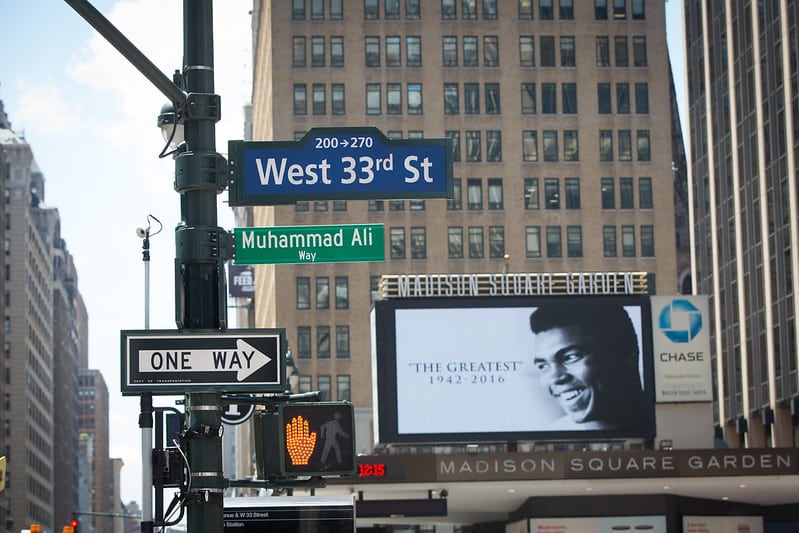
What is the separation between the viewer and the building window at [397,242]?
4353 inches

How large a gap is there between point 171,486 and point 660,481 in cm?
3929

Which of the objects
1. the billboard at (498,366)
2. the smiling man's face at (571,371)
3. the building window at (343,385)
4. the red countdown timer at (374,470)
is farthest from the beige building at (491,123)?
the red countdown timer at (374,470)

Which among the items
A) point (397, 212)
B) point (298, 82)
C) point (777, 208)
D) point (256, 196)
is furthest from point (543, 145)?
point (256, 196)

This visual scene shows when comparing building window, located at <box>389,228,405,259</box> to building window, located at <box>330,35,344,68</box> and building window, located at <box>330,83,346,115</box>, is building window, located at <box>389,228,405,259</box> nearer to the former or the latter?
building window, located at <box>330,83,346,115</box>

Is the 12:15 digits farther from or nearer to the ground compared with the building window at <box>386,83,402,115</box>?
nearer to the ground

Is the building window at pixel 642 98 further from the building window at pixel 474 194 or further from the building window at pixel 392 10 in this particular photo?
the building window at pixel 392 10

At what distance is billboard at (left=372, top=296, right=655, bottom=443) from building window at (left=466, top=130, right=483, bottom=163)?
5590 centimetres

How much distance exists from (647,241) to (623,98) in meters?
11.3

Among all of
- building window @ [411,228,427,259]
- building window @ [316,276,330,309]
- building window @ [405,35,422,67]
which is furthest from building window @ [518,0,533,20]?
building window @ [316,276,330,309]

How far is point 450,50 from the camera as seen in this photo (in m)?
113

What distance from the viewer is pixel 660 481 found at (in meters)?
49.2

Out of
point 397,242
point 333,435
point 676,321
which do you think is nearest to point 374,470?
point 676,321

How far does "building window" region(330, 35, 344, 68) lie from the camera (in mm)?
112312

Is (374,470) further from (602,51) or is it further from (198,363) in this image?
(602,51)
